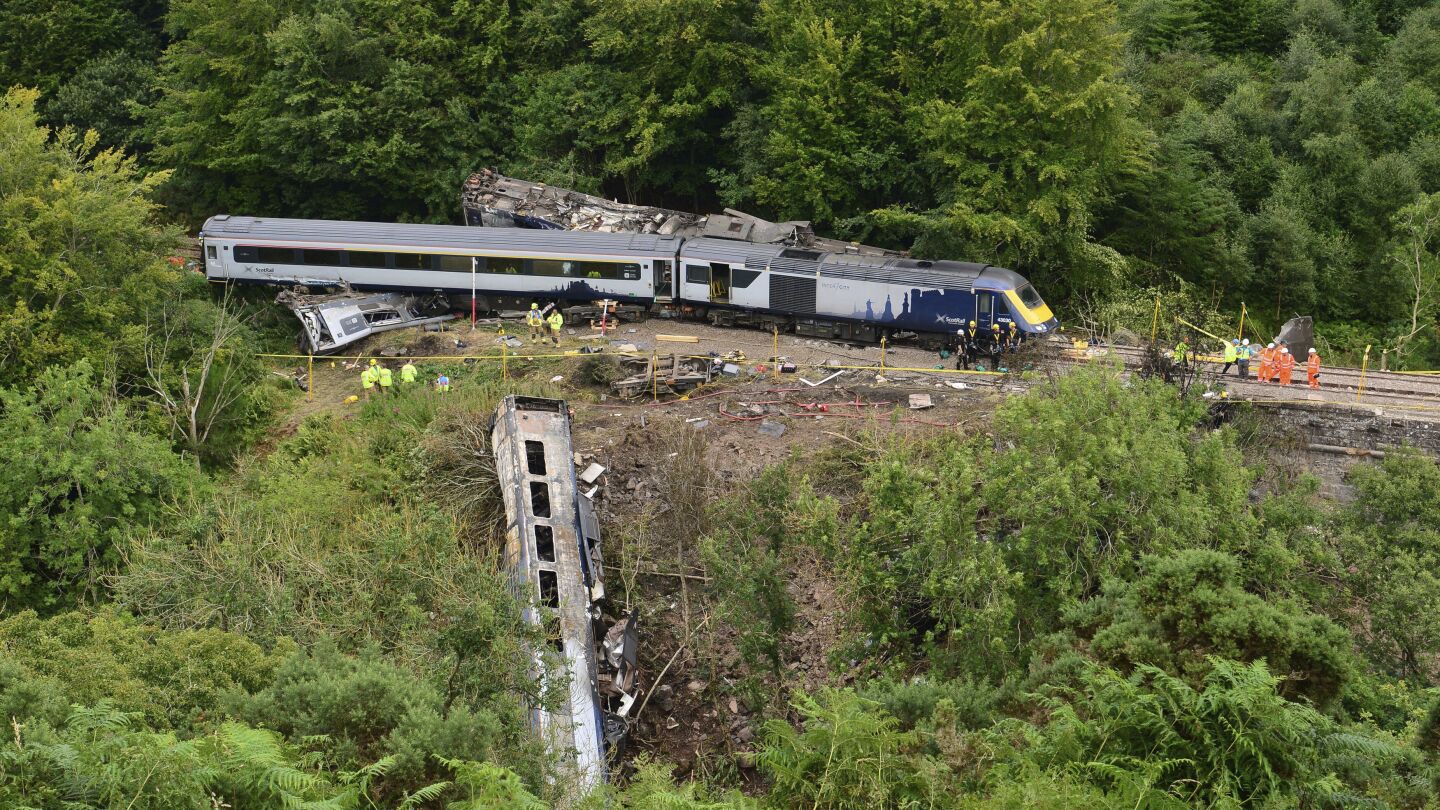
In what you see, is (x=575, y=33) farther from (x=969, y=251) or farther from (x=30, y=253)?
(x=30, y=253)

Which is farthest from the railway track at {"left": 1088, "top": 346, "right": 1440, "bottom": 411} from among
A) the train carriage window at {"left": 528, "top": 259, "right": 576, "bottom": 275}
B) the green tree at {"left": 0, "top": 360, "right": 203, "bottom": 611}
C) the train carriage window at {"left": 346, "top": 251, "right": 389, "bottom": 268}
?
the green tree at {"left": 0, "top": 360, "right": 203, "bottom": 611}

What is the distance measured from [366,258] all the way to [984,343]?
17699mm

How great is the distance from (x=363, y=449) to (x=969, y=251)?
17.3 meters

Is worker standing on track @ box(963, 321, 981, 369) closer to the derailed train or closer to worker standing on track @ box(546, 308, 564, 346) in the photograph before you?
worker standing on track @ box(546, 308, 564, 346)

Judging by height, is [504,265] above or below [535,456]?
above

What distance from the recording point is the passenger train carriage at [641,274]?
32625 mm

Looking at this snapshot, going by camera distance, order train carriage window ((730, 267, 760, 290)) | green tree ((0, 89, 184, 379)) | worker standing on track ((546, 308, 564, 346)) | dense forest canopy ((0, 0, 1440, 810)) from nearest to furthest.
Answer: dense forest canopy ((0, 0, 1440, 810)) → green tree ((0, 89, 184, 379)) → train carriage window ((730, 267, 760, 290)) → worker standing on track ((546, 308, 564, 346))

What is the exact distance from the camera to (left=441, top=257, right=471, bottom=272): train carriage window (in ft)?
118

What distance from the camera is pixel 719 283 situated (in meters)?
35.0

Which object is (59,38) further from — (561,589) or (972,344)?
(561,589)

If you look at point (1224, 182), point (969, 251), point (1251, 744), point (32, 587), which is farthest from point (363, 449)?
point (1224, 182)

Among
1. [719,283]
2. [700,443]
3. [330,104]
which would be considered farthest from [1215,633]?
[330,104]

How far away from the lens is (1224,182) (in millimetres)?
39688

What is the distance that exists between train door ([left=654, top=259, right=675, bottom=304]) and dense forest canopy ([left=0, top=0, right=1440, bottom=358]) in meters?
4.66
